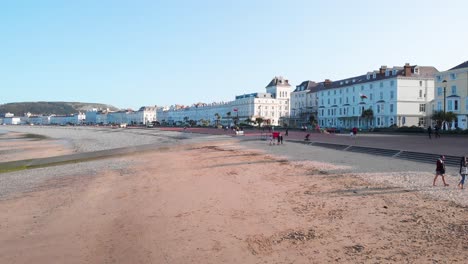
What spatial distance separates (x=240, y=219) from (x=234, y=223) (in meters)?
0.42

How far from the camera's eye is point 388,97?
2591 inches

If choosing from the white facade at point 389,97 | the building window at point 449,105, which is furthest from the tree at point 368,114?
the building window at point 449,105

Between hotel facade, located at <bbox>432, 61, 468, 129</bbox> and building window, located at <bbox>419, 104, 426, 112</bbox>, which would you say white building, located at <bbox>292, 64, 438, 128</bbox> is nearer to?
building window, located at <bbox>419, 104, 426, 112</bbox>

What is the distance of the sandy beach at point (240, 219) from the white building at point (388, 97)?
166ft

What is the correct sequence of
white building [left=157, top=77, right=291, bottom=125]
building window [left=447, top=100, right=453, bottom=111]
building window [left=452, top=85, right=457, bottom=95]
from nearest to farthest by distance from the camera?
1. building window [left=452, top=85, right=457, bottom=95]
2. building window [left=447, top=100, right=453, bottom=111]
3. white building [left=157, top=77, right=291, bottom=125]

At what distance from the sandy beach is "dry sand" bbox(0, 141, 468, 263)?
0.08 feet

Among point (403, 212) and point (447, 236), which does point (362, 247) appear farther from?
point (403, 212)

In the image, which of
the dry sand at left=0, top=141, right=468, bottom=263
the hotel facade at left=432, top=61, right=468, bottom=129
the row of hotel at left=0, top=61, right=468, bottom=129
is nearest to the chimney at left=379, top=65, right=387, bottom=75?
the row of hotel at left=0, top=61, right=468, bottom=129

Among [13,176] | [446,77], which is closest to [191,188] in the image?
[13,176]

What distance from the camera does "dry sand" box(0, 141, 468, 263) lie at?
7332 millimetres

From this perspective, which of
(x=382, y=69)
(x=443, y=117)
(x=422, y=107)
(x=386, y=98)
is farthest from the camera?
(x=382, y=69)

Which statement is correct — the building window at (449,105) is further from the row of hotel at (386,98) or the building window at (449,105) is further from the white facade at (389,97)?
the white facade at (389,97)

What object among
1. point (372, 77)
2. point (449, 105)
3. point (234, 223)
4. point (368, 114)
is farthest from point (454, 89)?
point (234, 223)

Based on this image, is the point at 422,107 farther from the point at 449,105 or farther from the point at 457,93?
the point at 457,93
